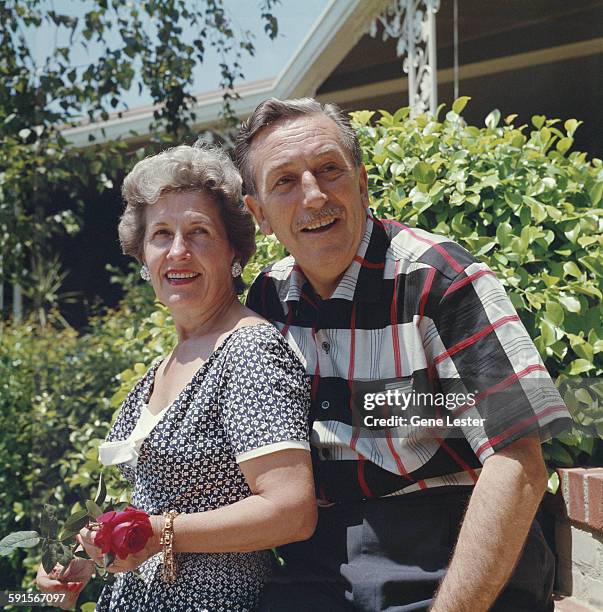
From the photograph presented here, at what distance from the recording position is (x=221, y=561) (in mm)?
1849

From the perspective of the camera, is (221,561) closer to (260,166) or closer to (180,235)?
(180,235)

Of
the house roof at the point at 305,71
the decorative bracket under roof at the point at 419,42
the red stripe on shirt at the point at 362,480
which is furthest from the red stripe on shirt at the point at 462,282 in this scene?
the house roof at the point at 305,71

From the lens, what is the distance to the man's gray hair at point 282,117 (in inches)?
79.5

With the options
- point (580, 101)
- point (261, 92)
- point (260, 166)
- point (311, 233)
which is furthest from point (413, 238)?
point (261, 92)

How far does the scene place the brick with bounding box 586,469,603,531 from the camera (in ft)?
6.75

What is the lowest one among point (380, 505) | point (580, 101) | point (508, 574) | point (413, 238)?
point (508, 574)

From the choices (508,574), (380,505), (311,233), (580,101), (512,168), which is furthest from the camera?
(580,101)

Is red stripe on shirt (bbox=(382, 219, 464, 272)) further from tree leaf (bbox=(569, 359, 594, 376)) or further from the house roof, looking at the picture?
the house roof

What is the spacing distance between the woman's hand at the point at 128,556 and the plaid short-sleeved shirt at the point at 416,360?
40cm

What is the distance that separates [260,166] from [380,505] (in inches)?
34.7

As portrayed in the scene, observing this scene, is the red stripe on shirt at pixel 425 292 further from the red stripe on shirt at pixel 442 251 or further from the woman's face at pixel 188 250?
the woman's face at pixel 188 250

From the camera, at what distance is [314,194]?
1.94 metres

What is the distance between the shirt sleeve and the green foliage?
559mm

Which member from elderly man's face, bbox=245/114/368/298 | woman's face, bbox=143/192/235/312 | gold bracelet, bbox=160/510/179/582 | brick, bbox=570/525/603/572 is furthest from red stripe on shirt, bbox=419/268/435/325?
brick, bbox=570/525/603/572
